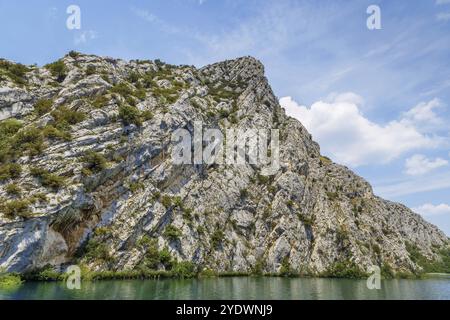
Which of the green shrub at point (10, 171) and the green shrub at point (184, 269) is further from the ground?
the green shrub at point (10, 171)

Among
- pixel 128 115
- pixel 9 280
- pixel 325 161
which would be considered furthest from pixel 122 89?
pixel 325 161

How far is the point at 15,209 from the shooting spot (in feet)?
162

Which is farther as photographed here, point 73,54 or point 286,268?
point 73,54

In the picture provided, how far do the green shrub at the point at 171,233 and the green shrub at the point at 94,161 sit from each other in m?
17.7

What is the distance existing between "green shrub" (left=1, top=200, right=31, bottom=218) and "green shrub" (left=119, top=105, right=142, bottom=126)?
97.1ft

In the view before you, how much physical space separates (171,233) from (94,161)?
20.5 m

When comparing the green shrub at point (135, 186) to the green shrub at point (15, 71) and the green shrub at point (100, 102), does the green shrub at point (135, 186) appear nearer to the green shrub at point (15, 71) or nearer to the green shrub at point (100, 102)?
the green shrub at point (100, 102)

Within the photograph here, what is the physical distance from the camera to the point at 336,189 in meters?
114

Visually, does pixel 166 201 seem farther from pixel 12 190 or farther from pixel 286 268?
pixel 286 268

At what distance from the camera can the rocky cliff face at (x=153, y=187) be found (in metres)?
57.0

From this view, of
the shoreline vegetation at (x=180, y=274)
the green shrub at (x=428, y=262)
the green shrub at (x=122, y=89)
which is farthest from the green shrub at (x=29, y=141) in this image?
the green shrub at (x=428, y=262)

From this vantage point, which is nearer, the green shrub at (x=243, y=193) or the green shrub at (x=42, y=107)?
the green shrub at (x=42, y=107)

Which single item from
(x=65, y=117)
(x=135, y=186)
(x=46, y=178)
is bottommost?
(x=46, y=178)
